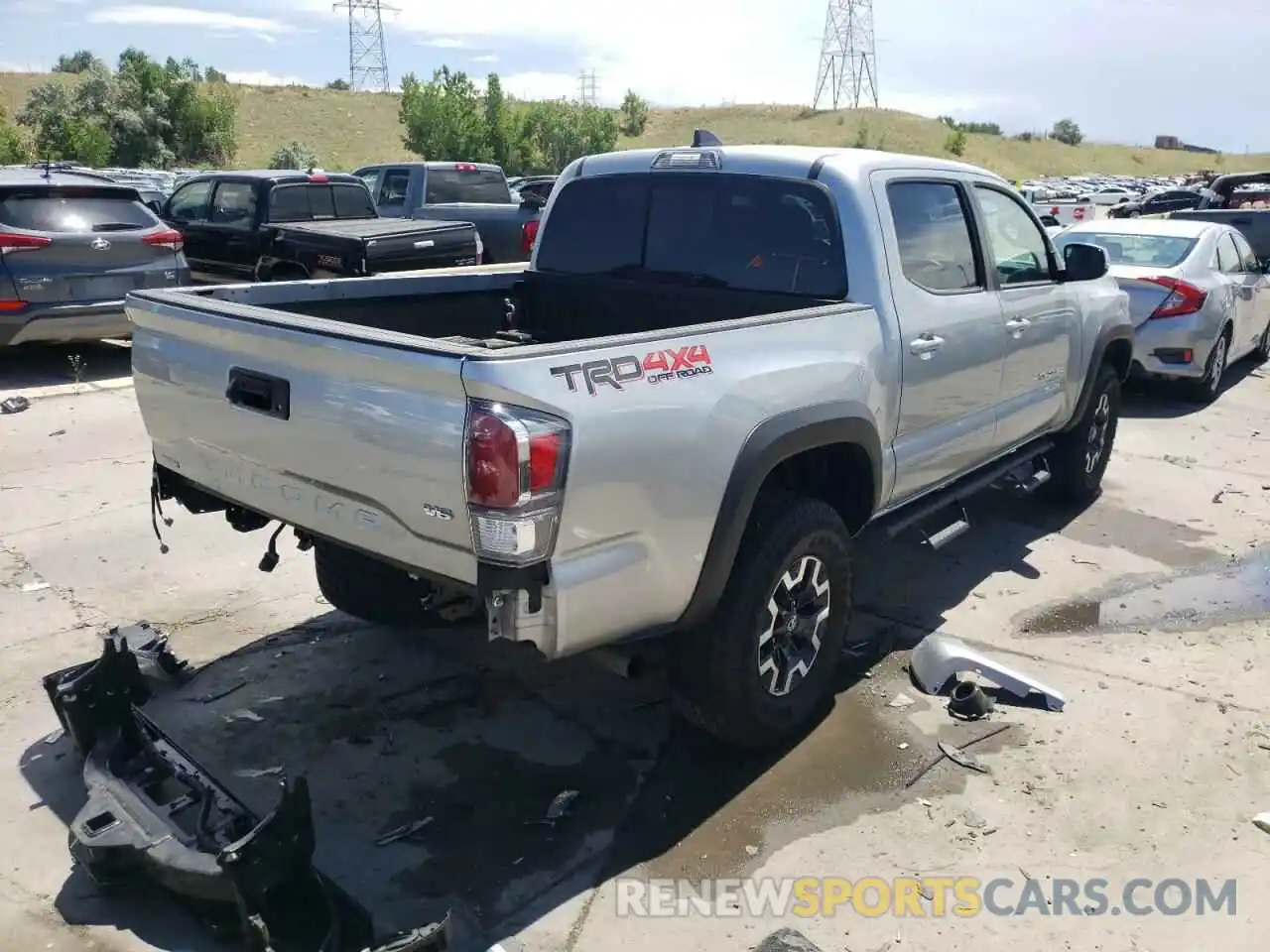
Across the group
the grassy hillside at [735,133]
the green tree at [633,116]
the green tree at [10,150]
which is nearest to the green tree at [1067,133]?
the grassy hillside at [735,133]

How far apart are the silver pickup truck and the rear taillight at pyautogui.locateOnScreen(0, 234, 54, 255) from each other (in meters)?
5.92

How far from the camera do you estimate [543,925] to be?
2959 millimetres

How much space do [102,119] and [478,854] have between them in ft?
176

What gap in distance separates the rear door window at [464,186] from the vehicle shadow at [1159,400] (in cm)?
908

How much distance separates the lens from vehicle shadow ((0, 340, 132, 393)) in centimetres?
953

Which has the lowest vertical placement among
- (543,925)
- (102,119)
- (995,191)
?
(543,925)

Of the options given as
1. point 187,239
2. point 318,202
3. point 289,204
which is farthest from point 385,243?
point 187,239

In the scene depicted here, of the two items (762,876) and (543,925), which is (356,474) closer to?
(543,925)

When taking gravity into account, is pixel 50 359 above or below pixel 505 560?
below

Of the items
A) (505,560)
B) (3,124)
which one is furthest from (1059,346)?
(3,124)

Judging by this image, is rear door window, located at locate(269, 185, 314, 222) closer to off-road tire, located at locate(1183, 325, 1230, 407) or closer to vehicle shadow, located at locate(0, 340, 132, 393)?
vehicle shadow, located at locate(0, 340, 132, 393)

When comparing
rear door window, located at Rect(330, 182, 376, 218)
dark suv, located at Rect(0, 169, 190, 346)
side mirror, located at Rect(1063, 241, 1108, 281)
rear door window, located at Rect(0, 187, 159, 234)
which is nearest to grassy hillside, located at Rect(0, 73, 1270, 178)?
rear door window, located at Rect(330, 182, 376, 218)

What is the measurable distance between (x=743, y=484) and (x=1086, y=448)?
412 centimetres

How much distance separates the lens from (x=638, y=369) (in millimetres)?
2959
